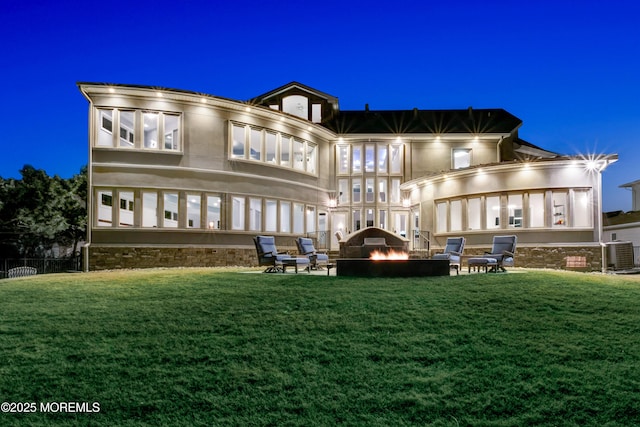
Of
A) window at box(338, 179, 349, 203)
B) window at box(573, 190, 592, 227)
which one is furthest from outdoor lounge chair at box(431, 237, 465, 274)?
window at box(338, 179, 349, 203)

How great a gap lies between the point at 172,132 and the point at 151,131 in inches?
32.4

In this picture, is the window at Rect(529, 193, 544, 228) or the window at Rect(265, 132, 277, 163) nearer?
the window at Rect(529, 193, 544, 228)

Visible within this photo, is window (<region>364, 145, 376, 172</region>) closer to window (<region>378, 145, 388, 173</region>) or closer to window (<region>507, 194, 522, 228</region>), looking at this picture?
window (<region>378, 145, 388, 173</region>)

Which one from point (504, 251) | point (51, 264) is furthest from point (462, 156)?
point (51, 264)

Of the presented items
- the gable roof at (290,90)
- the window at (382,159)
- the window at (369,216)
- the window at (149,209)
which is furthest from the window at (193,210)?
the window at (382,159)

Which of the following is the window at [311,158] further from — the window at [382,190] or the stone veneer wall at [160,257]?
the stone veneer wall at [160,257]

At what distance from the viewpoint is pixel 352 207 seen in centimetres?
2566

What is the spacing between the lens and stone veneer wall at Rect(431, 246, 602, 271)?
1823 centimetres

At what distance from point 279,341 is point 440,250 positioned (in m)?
17.1

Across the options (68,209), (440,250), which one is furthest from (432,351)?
(68,209)

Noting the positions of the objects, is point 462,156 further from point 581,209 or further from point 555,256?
point 555,256

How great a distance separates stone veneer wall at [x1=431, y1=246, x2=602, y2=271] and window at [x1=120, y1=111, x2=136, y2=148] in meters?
14.3

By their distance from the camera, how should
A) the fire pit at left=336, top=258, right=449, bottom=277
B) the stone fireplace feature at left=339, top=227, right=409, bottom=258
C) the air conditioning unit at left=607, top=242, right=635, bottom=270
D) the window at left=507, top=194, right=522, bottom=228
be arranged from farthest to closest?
the window at left=507, top=194, right=522, bottom=228 → the air conditioning unit at left=607, top=242, right=635, bottom=270 → the stone fireplace feature at left=339, top=227, right=409, bottom=258 → the fire pit at left=336, top=258, right=449, bottom=277

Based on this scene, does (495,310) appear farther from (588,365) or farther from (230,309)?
(230,309)
